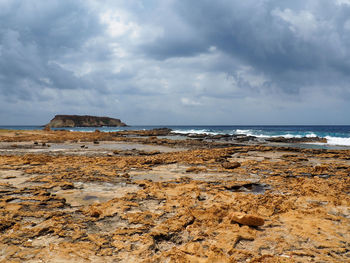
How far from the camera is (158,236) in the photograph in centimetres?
373

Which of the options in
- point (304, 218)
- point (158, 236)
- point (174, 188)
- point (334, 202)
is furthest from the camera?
point (174, 188)

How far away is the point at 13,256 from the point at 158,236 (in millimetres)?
2025

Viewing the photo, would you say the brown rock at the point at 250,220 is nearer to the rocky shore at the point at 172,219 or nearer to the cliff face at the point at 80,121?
the rocky shore at the point at 172,219

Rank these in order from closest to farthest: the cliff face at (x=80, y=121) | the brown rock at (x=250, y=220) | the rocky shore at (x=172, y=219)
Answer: the rocky shore at (x=172, y=219) → the brown rock at (x=250, y=220) → the cliff face at (x=80, y=121)

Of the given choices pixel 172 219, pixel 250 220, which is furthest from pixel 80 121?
pixel 250 220

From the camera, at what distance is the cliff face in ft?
451

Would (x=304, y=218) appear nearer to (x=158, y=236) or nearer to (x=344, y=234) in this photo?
(x=344, y=234)

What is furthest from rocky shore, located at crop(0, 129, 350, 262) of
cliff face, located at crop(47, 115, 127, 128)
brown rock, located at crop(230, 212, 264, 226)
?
cliff face, located at crop(47, 115, 127, 128)

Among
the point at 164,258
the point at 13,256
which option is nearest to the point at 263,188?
the point at 164,258

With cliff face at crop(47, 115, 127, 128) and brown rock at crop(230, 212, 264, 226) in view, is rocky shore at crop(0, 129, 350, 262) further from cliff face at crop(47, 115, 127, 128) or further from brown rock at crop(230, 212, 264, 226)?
cliff face at crop(47, 115, 127, 128)

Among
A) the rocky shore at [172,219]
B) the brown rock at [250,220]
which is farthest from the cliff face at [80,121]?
the brown rock at [250,220]

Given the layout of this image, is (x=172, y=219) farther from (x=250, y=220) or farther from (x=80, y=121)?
(x=80, y=121)

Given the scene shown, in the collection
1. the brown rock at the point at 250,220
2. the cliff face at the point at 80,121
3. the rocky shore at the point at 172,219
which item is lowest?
the rocky shore at the point at 172,219

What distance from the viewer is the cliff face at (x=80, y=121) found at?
451 feet
